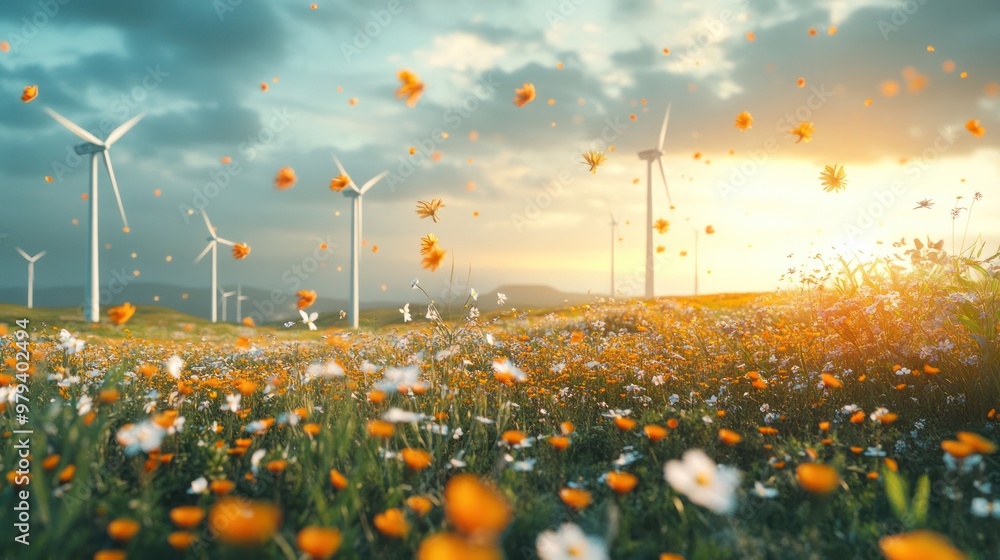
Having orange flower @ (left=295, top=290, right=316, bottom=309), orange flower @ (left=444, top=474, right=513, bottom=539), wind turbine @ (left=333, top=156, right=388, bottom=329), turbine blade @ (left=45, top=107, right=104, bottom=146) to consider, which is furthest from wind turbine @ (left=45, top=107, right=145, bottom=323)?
orange flower @ (left=444, top=474, right=513, bottom=539)

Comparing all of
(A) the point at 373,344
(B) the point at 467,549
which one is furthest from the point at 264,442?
(A) the point at 373,344

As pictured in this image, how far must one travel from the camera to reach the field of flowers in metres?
2.35

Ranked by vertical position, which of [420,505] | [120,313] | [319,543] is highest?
[120,313]

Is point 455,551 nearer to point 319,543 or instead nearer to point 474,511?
point 474,511

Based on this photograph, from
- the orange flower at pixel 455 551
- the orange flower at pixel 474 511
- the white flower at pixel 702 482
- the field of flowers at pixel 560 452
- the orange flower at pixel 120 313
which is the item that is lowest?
the field of flowers at pixel 560 452

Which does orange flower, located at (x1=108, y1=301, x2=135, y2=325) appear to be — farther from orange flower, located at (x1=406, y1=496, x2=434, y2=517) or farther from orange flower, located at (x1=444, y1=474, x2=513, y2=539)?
orange flower, located at (x1=444, y1=474, x2=513, y2=539)

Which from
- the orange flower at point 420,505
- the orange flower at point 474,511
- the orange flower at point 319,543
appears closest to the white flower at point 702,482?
the orange flower at point 474,511

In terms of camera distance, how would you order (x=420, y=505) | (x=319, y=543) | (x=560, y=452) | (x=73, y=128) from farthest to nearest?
(x=73, y=128)
(x=560, y=452)
(x=420, y=505)
(x=319, y=543)

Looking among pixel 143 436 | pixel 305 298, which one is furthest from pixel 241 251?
pixel 143 436

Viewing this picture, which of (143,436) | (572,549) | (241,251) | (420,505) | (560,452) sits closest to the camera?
(572,549)

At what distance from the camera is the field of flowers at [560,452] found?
2.35m

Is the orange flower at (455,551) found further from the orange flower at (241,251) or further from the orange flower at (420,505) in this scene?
the orange flower at (241,251)

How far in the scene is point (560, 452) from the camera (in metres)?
3.86

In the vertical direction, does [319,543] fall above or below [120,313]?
below
